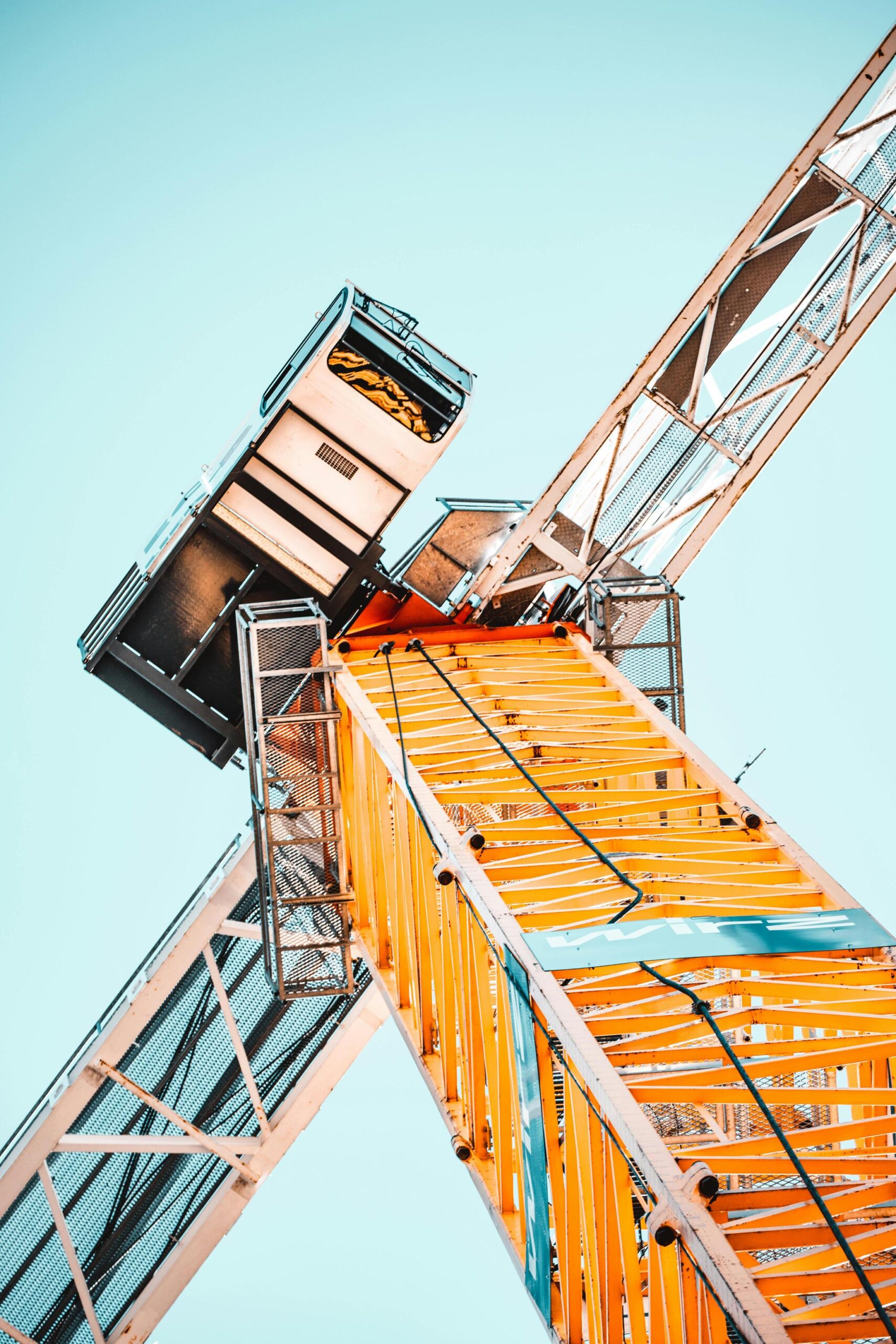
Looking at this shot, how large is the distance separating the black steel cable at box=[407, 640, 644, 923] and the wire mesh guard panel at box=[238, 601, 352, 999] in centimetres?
165

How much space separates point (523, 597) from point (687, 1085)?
12899 mm

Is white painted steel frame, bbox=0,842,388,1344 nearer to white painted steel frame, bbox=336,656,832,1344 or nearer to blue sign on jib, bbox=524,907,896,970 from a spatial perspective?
white painted steel frame, bbox=336,656,832,1344

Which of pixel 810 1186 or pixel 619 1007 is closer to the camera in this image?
pixel 810 1186

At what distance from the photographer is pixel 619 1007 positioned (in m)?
10.9

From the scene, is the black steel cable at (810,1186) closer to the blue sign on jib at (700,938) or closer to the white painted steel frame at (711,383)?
the blue sign on jib at (700,938)

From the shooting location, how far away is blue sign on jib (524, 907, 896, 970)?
1109 centimetres

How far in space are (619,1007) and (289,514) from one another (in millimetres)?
11728

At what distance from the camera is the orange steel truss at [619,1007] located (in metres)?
8.17

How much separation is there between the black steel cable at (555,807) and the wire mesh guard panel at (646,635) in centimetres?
262

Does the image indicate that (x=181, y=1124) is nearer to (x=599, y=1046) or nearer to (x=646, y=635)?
(x=646, y=635)

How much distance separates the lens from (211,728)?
22.4 meters

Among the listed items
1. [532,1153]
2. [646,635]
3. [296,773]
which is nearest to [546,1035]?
[532,1153]

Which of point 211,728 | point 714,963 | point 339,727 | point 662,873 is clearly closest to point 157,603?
point 211,728

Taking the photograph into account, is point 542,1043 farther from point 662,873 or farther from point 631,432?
point 631,432
